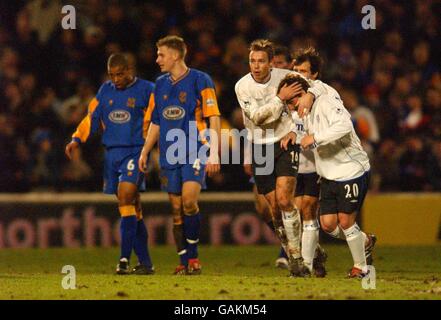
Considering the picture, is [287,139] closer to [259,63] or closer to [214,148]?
[259,63]

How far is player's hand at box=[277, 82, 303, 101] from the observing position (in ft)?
33.2

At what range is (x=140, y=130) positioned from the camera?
37.8 ft

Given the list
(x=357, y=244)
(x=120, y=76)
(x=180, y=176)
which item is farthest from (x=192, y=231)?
(x=357, y=244)

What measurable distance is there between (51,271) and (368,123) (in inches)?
230

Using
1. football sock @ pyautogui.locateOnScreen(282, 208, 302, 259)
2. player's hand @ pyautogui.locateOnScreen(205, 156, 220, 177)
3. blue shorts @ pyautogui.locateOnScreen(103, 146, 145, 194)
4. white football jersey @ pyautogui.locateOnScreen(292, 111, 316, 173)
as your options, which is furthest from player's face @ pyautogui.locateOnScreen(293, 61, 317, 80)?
blue shorts @ pyautogui.locateOnScreen(103, 146, 145, 194)

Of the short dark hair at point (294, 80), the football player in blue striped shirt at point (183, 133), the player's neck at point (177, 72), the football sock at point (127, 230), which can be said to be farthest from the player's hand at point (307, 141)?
the football sock at point (127, 230)

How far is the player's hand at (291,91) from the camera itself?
10.1 m

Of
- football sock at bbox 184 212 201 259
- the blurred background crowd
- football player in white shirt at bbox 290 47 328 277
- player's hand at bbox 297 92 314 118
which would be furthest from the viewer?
the blurred background crowd

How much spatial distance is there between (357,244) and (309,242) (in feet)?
1.88

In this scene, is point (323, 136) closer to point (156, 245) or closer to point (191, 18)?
point (156, 245)

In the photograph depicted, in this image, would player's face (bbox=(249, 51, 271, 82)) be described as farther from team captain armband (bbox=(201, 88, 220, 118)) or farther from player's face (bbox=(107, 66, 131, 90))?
player's face (bbox=(107, 66, 131, 90))

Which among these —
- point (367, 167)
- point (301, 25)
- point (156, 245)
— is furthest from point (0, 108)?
point (367, 167)

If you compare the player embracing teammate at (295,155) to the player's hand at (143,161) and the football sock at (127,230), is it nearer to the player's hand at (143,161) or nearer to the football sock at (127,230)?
the player's hand at (143,161)

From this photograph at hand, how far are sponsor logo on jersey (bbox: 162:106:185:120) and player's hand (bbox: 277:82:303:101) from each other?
136 cm
